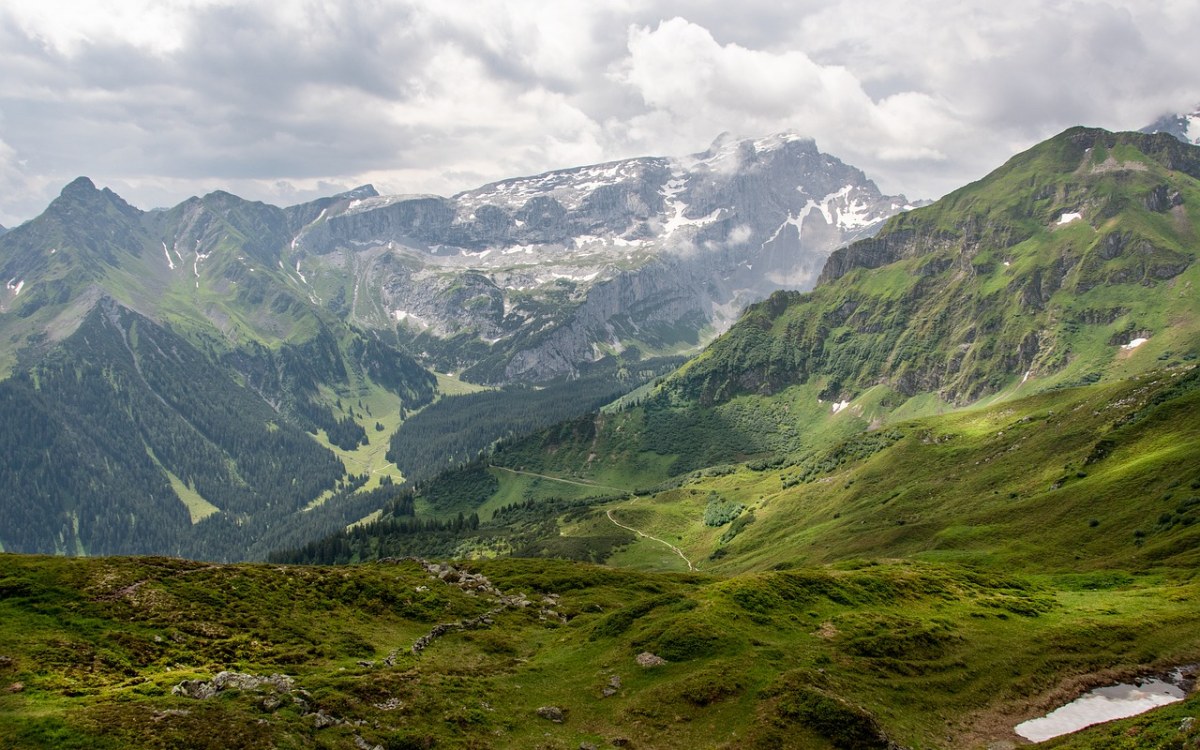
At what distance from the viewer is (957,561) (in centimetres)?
10931

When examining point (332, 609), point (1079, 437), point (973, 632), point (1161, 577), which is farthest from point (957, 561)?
point (332, 609)

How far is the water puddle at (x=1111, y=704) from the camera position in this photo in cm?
5022

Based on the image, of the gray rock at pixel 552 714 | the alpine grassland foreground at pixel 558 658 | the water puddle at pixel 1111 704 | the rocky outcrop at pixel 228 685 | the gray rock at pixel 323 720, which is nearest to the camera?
the gray rock at pixel 323 720

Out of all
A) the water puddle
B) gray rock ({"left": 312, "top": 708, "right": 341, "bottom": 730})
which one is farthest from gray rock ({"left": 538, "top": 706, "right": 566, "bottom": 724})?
the water puddle

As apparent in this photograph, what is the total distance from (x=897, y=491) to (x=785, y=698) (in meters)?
144

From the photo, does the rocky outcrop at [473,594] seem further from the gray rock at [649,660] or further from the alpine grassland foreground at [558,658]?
the gray rock at [649,660]

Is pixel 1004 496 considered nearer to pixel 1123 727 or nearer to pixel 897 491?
pixel 897 491

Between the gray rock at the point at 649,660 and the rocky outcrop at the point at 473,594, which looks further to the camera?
the rocky outcrop at the point at 473,594

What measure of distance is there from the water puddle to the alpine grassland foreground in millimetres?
1575

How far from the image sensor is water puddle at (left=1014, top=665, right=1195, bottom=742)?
165ft

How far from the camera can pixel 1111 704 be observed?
173 feet

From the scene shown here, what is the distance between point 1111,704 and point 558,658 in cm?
4572

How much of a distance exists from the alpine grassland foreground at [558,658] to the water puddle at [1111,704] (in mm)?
1575

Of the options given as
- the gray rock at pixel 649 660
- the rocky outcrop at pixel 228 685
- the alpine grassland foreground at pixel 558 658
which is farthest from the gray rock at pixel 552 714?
the rocky outcrop at pixel 228 685
